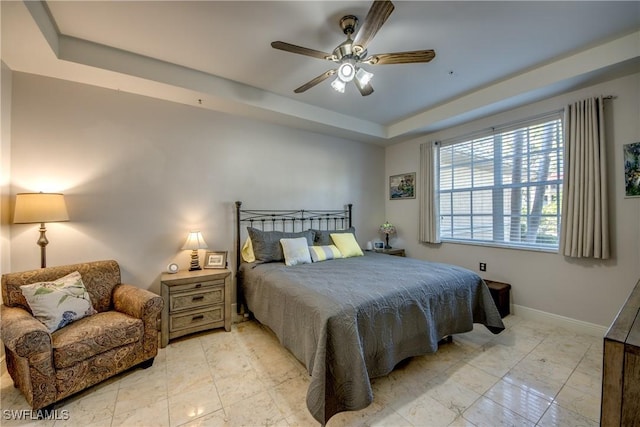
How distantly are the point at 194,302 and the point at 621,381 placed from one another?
116 inches

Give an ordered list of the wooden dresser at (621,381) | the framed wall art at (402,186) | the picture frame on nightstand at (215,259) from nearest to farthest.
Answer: the wooden dresser at (621,381) → the picture frame on nightstand at (215,259) → the framed wall art at (402,186)

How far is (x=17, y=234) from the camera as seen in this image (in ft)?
7.36

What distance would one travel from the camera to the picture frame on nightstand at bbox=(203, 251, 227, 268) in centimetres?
300

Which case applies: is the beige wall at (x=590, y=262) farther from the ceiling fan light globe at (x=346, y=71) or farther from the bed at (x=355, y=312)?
the ceiling fan light globe at (x=346, y=71)

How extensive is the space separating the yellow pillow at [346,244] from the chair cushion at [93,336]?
2273 mm

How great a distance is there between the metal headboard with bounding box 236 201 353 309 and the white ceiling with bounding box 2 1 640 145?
4.29 feet

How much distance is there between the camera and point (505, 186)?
11.1 feet

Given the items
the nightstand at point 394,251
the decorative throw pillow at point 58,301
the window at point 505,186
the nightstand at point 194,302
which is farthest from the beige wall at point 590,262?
the decorative throw pillow at point 58,301

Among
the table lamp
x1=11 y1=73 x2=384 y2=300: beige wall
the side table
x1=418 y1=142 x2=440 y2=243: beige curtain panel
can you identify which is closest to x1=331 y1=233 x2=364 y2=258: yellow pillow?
x1=11 y1=73 x2=384 y2=300: beige wall

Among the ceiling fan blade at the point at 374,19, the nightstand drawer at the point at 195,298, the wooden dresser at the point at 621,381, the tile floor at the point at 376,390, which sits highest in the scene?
the ceiling fan blade at the point at 374,19

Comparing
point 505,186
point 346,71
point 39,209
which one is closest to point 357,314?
point 346,71

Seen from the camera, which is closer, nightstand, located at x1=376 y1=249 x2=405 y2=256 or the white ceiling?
the white ceiling

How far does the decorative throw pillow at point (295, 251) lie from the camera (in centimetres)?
298

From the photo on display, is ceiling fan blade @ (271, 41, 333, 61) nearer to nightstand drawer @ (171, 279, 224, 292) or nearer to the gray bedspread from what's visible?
the gray bedspread
